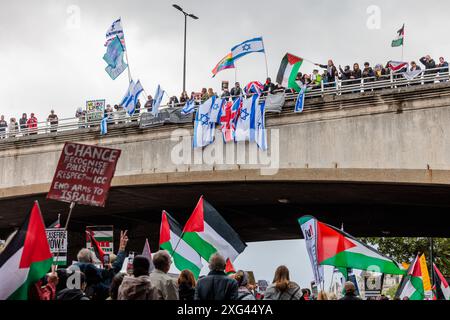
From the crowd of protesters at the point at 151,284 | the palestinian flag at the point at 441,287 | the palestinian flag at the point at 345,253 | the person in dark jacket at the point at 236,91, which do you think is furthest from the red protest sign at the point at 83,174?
the person in dark jacket at the point at 236,91

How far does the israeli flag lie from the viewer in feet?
92.8

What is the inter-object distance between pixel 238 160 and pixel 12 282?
802 inches

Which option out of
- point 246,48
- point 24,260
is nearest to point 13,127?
point 246,48

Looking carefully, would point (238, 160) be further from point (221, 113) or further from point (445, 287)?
point (445, 287)

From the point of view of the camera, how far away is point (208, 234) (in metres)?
12.8

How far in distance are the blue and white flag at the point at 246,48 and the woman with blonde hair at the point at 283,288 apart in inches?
817

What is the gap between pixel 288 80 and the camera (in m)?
28.0

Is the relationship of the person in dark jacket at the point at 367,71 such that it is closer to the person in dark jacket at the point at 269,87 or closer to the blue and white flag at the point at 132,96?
the person in dark jacket at the point at 269,87

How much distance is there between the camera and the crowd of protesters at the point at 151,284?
819 cm

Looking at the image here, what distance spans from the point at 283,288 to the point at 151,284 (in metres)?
1.80

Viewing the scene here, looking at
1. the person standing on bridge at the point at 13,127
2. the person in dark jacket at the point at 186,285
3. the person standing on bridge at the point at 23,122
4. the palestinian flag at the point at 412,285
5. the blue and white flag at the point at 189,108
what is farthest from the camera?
the person standing on bridge at the point at 23,122

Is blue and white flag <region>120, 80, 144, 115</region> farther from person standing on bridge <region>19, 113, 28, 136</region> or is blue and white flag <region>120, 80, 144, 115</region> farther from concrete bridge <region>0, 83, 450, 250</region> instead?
person standing on bridge <region>19, 113, 28, 136</region>

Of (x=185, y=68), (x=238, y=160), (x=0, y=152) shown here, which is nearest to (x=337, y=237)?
(x=238, y=160)

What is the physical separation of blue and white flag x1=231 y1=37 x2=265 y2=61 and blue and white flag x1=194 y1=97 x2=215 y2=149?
2.28 metres
